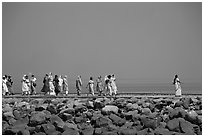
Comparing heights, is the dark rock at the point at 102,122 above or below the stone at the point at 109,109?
below

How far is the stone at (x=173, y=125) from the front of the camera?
15939 mm

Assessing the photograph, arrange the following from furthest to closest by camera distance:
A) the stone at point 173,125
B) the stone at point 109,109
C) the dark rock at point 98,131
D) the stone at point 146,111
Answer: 1. the stone at point 146,111
2. the stone at point 109,109
3. the stone at point 173,125
4. the dark rock at point 98,131

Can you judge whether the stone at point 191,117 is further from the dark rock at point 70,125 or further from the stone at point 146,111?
the dark rock at point 70,125

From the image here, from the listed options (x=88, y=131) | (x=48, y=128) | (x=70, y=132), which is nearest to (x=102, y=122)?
(x=88, y=131)

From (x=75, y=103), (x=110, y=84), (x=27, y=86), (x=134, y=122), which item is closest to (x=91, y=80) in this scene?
(x=110, y=84)

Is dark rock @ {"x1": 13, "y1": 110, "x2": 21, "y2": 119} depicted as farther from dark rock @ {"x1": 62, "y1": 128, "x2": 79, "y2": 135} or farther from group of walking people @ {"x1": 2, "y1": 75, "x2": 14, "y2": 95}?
group of walking people @ {"x1": 2, "y1": 75, "x2": 14, "y2": 95}

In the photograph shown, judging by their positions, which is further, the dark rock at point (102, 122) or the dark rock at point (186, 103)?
the dark rock at point (186, 103)

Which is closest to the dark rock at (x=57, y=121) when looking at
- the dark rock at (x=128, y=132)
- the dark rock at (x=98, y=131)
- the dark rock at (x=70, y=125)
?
the dark rock at (x=70, y=125)

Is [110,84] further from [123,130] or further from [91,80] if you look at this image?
[123,130]

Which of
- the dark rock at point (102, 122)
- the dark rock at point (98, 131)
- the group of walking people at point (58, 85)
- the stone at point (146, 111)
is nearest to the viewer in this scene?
the dark rock at point (98, 131)

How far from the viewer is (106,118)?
1667cm

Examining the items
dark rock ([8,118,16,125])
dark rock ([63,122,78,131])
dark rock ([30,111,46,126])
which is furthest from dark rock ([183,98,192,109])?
dark rock ([8,118,16,125])

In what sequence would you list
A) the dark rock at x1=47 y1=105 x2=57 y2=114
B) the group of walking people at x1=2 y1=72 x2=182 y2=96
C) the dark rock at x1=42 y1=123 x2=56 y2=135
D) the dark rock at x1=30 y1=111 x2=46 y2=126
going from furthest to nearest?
the group of walking people at x1=2 y1=72 x2=182 y2=96 → the dark rock at x1=47 y1=105 x2=57 y2=114 → the dark rock at x1=30 y1=111 x2=46 y2=126 → the dark rock at x1=42 y1=123 x2=56 y2=135

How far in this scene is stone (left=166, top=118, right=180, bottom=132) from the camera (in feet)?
52.3
